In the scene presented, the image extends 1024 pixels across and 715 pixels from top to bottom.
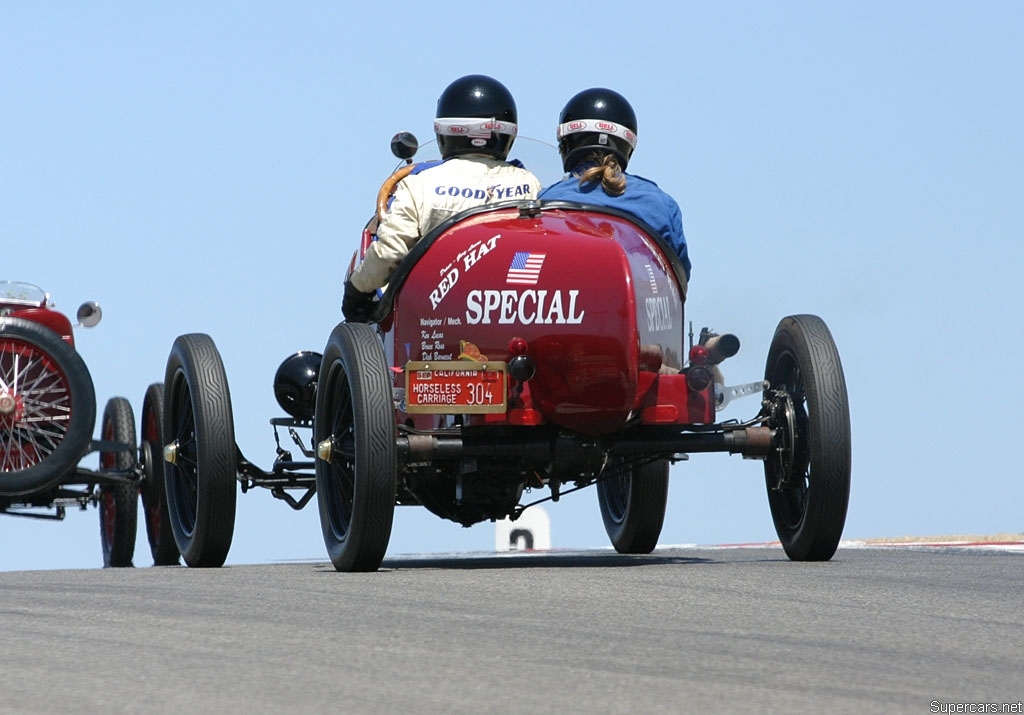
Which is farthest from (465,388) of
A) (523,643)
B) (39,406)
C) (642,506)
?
(39,406)

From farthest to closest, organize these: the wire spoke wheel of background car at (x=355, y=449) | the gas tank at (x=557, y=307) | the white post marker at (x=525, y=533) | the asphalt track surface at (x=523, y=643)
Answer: the white post marker at (x=525, y=533) → the gas tank at (x=557, y=307) → the wire spoke wheel of background car at (x=355, y=449) → the asphalt track surface at (x=523, y=643)

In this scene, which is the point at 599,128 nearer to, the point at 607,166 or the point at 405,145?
the point at 607,166

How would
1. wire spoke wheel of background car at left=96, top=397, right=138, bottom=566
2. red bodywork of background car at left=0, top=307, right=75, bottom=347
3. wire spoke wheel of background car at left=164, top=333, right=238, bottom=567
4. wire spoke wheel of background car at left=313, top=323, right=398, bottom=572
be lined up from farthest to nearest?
red bodywork of background car at left=0, top=307, right=75, bottom=347 → wire spoke wheel of background car at left=96, top=397, right=138, bottom=566 → wire spoke wheel of background car at left=164, top=333, right=238, bottom=567 → wire spoke wheel of background car at left=313, top=323, right=398, bottom=572

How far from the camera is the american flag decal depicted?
7.60 meters

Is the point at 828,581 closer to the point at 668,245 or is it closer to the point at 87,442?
the point at 668,245

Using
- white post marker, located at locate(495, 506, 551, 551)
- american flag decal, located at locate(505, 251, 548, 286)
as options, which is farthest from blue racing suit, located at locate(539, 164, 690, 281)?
white post marker, located at locate(495, 506, 551, 551)

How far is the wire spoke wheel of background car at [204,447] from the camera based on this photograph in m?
9.09

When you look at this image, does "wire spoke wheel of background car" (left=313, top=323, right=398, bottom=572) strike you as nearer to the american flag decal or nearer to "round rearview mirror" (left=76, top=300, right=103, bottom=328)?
the american flag decal

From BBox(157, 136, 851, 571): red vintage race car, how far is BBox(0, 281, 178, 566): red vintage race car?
2665 mm

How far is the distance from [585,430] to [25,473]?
13.1 ft

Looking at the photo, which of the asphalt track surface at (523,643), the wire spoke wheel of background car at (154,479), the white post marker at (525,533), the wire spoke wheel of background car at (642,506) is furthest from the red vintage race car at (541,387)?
the white post marker at (525,533)

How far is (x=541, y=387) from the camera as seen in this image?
770 centimetres

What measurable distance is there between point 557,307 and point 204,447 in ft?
7.81

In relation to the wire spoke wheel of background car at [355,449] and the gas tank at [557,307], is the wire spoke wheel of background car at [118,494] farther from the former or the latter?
the gas tank at [557,307]
